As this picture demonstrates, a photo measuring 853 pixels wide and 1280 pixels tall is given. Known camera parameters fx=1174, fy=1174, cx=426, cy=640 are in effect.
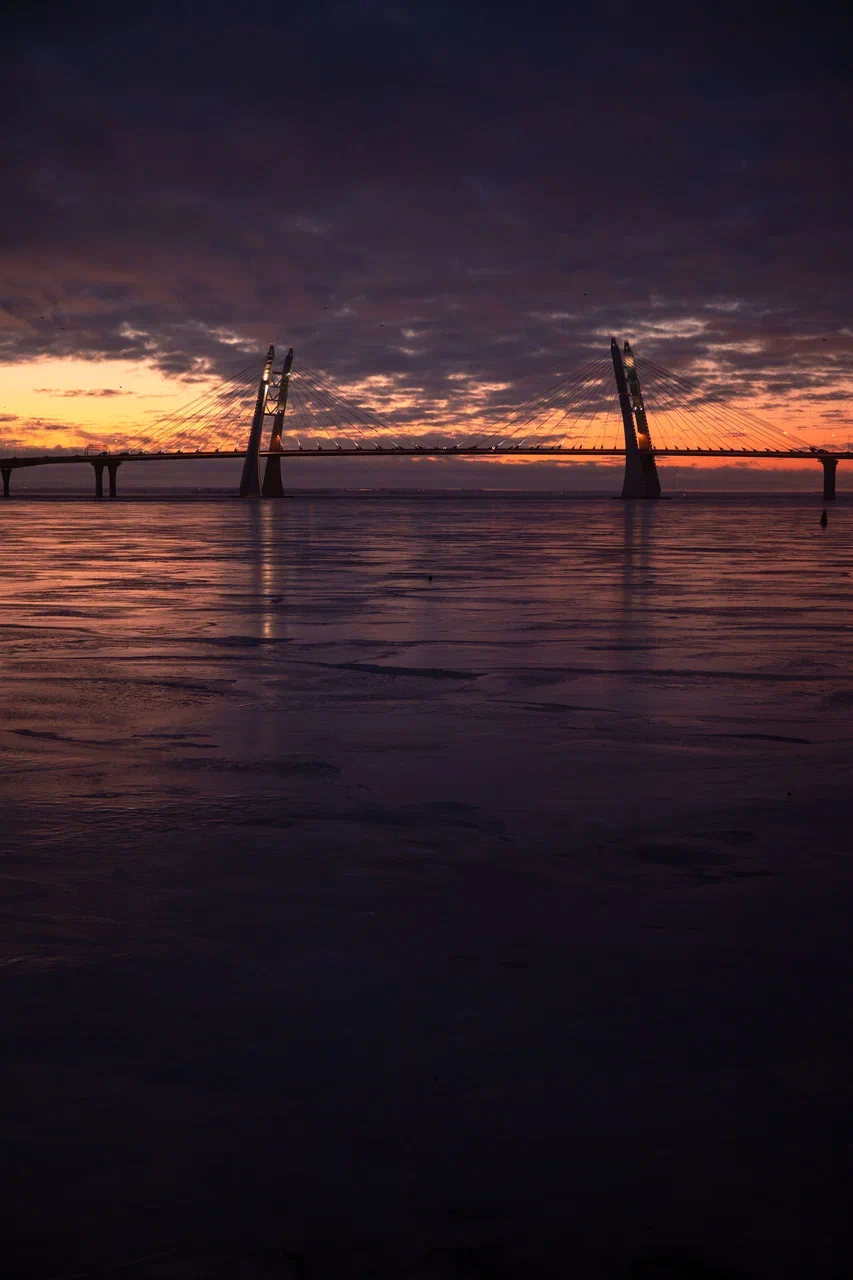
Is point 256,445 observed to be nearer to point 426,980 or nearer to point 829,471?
point 829,471

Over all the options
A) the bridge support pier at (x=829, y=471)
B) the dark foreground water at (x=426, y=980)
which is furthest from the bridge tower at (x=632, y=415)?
the dark foreground water at (x=426, y=980)

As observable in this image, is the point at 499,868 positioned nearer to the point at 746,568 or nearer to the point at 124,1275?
the point at 124,1275

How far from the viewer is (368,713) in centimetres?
831

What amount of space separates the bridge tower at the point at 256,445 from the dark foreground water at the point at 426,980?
294 feet

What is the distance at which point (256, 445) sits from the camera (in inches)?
3799

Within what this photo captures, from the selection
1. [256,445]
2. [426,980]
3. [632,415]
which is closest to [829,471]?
[632,415]

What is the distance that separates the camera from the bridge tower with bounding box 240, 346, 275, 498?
9681 centimetres

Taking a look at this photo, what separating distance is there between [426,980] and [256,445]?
9542cm

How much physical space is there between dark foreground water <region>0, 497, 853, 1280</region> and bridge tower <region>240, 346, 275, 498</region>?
294ft

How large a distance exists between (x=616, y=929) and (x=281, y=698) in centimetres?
512

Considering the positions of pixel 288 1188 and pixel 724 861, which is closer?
pixel 288 1188

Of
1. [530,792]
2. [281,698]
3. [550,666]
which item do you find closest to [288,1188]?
[530,792]

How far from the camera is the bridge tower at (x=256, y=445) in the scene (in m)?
96.8

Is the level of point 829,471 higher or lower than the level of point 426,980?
higher
